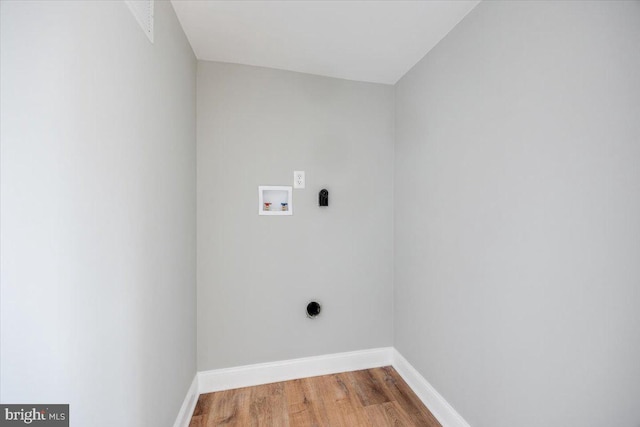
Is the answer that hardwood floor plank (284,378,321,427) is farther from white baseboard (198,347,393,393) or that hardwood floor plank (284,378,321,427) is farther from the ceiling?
the ceiling

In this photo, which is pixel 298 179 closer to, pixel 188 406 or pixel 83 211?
pixel 83 211

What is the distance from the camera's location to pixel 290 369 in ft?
6.68

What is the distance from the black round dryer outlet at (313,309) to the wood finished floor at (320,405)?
0.50 m

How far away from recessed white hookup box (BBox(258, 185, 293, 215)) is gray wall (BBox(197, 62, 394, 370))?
0.05 meters

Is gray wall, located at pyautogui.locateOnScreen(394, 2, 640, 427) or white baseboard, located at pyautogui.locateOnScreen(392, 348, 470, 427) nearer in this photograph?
gray wall, located at pyautogui.locateOnScreen(394, 2, 640, 427)

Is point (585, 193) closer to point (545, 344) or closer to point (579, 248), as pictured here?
point (579, 248)

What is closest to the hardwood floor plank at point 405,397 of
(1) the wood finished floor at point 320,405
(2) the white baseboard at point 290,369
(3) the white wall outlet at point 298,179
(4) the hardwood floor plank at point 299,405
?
(1) the wood finished floor at point 320,405

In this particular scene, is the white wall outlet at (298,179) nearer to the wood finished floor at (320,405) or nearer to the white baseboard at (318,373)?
the white baseboard at (318,373)

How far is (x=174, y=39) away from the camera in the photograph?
1424 millimetres

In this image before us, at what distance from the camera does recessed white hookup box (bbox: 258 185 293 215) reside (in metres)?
2.00

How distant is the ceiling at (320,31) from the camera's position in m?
1.41

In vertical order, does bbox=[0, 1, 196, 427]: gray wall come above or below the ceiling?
below

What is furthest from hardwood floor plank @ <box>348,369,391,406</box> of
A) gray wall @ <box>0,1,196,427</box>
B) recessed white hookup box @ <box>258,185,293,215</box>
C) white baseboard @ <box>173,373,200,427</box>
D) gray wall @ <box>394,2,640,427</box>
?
recessed white hookup box @ <box>258,185,293,215</box>

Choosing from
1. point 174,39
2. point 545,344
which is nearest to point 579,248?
point 545,344
